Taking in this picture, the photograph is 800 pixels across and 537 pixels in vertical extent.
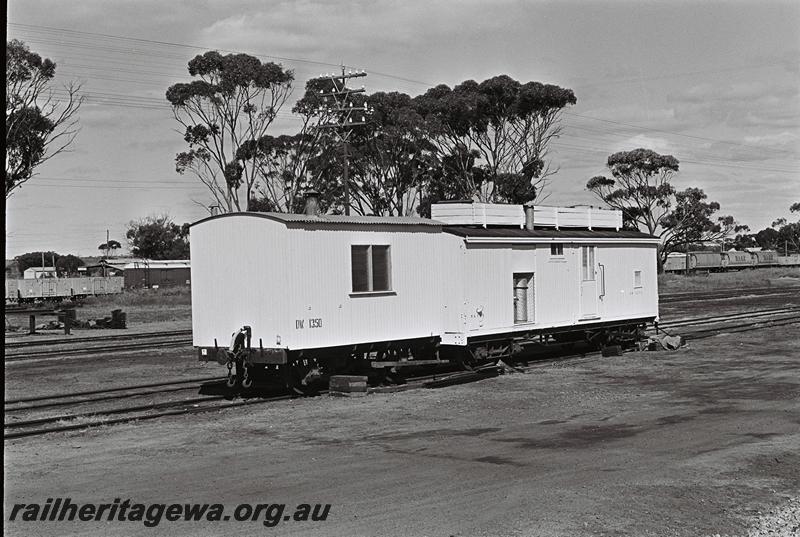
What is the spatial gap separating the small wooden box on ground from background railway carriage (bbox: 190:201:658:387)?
0.46 metres

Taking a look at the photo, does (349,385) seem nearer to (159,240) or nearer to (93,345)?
(93,345)

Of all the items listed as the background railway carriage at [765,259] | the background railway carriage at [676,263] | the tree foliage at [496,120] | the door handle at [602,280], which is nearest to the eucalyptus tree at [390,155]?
the tree foliage at [496,120]

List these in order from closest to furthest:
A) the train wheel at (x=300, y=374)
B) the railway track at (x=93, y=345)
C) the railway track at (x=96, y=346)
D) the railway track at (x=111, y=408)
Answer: the railway track at (x=111, y=408), the train wheel at (x=300, y=374), the railway track at (x=96, y=346), the railway track at (x=93, y=345)

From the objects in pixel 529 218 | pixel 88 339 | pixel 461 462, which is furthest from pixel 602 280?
pixel 88 339

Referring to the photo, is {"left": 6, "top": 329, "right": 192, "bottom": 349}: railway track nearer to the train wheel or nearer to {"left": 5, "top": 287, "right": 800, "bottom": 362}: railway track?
{"left": 5, "top": 287, "right": 800, "bottom": 362}: railway track

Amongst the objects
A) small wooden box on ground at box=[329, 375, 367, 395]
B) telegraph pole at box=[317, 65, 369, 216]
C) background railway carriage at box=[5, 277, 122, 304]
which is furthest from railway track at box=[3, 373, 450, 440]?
background railway carriage at box=[5, 277, 122, 304]

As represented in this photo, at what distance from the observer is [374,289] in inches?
658

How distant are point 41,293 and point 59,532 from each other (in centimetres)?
6258

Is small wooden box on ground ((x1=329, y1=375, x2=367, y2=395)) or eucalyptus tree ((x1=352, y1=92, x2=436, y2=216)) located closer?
small wooden box on ground ((x1=329, y1=375, x2=367, y2=395))

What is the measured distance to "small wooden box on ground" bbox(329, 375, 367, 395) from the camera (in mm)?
16219

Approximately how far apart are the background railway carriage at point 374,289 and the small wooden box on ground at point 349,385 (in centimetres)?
46

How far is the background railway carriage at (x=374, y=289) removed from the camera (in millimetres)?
15414

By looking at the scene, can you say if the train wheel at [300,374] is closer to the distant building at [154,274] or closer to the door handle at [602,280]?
the door handle at [602,280]

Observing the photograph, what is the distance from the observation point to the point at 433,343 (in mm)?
18062
